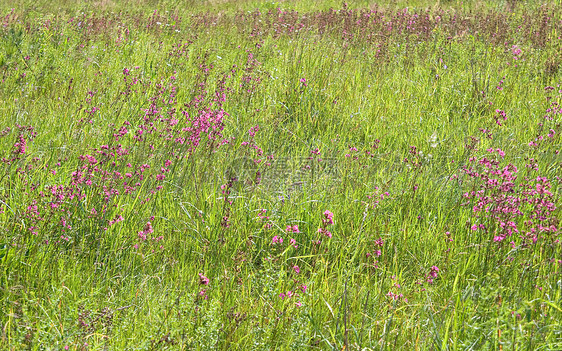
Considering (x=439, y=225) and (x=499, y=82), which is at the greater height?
(x=499, y=82)

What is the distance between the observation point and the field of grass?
2.07 metres

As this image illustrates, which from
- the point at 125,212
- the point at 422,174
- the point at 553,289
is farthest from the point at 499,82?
the point at 125,212

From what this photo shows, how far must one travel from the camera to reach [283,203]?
3070 mm

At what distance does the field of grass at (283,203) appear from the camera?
2.07 meters

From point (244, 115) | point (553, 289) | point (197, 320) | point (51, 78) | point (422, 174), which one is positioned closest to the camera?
point (197, 320)

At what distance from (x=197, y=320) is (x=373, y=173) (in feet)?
5.81

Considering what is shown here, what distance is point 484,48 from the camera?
6504 mm

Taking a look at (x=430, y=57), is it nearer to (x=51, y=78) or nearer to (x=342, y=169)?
(x=342, y=169)

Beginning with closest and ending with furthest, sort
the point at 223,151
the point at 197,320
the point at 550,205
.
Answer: the point at 197,320 < the point at 550,205 < the point at 223,151

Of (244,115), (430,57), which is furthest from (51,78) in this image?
(430,57)

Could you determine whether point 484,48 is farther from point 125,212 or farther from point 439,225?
point 125,212

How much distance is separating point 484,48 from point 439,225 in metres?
4.36

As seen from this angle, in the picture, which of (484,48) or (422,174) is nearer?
(422,174)

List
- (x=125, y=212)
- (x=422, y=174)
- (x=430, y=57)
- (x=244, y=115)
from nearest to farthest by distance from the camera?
1. (x=125, y=212)
2. (x=422, y=174)
3. (x=244, y=115)
4. (x=430, y=57)
